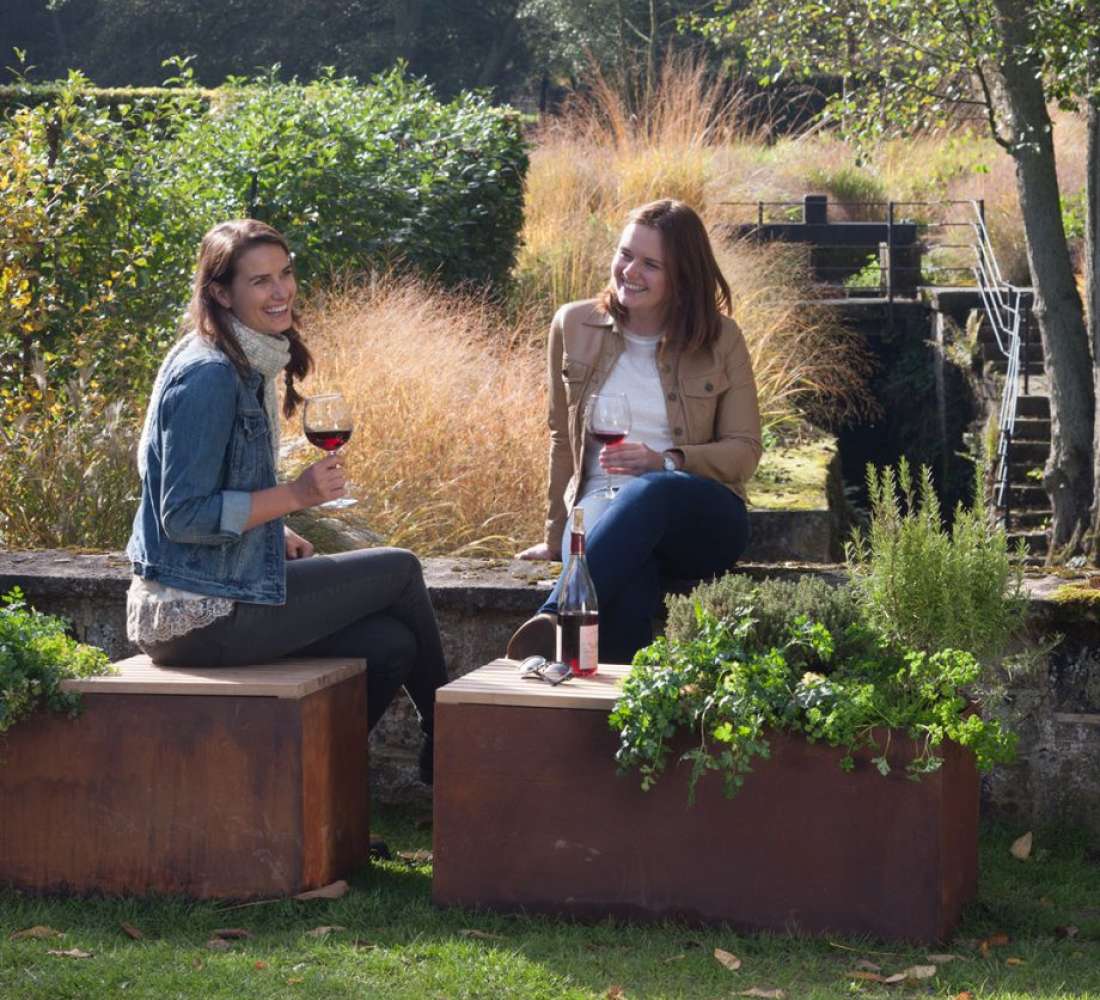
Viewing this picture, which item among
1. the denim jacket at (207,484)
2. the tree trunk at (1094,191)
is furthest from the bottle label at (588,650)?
the tree trunk at (1094,191)

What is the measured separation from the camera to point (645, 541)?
14.1 ft

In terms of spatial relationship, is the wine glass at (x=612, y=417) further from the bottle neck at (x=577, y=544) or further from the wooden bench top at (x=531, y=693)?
the wooden bench top at (x=531, y=693)

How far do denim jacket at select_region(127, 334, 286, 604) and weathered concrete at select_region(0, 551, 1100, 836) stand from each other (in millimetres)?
978

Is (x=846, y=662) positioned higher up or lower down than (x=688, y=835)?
higher up

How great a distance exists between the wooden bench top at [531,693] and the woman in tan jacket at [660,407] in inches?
20.6

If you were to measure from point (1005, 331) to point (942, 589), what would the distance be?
38.2ft

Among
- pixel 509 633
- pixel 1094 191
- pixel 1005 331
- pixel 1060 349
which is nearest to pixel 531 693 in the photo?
pixel 509 633

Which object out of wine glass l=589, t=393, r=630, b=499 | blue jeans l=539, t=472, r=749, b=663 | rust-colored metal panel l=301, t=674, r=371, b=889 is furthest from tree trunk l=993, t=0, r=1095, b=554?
rust-colored metal panel l=301, t=674, r=371, b=889

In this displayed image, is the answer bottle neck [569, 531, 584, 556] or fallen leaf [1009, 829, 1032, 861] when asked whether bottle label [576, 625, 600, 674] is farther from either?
fallen leaf [1009, 829, 1032, 861]

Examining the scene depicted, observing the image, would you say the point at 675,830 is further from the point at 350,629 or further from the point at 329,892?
the point at 350,629

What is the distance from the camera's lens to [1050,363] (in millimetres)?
10562

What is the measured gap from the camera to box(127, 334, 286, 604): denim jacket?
383cm

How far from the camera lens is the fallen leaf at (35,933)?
11.9ft

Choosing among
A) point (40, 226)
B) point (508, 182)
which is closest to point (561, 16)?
point (508, 182)
